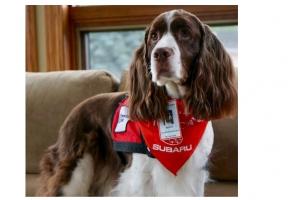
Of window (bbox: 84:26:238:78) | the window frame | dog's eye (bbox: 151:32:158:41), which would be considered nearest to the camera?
dog's eye (bbox: 151:32:158:41)

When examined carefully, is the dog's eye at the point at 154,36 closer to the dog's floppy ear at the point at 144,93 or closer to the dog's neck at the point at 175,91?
the dog's floppy ear at the point at 144,93

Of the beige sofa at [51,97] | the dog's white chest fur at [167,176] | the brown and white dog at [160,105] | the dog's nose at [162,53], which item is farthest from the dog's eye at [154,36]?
the beige sofa at [51,97]

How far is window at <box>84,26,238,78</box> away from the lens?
2008mm

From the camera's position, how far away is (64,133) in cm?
166

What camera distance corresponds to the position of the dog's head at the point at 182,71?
127 centimetres

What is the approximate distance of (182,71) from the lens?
51.2 inches

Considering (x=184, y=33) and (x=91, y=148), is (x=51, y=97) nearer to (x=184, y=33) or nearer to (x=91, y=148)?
(x=91, y=148)

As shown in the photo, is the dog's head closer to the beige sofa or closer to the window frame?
the window frame

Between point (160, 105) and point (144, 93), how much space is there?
76 millimetres

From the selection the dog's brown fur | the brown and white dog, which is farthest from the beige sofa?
the brown and white dog

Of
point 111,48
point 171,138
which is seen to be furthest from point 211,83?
point 111,48

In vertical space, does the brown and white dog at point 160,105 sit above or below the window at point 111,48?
below

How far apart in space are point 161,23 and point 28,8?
73cm
